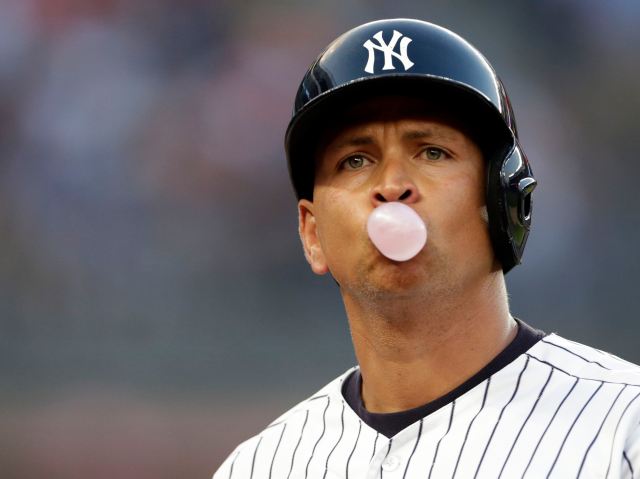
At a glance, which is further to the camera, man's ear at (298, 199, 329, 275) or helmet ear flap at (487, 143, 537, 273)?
man's ear at (298, 199, 329, 275)

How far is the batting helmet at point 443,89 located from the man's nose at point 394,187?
166 mm

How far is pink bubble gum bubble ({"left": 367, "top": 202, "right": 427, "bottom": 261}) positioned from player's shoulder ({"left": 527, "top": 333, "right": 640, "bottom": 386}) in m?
0.34

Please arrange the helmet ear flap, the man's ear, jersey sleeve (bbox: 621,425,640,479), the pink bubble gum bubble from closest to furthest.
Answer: jersey sleeve (bbox: 621,425,640,479) < the pink bubble gum bubble < the helmet ear flap < the man's ear

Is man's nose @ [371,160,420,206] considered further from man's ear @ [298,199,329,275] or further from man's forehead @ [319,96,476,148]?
man's ear @ [298,199,329,275]

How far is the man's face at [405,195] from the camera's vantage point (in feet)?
5.83

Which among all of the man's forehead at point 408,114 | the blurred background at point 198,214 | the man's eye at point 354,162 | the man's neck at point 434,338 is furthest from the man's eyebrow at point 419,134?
the blurred background at point 198,214

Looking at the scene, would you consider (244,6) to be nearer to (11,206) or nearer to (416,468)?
(11,206)

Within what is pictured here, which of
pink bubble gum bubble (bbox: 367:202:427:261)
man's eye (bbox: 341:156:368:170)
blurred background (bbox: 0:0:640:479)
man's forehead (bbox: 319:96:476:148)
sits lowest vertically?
pink bubble gum bubble (bbox: 367:202:427:261)

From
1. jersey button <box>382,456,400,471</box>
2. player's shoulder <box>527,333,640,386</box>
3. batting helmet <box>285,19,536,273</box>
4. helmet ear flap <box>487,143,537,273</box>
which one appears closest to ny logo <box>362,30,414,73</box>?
batting helmet <box>285,19,536,273</box>

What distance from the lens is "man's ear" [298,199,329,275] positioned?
6.89 feet

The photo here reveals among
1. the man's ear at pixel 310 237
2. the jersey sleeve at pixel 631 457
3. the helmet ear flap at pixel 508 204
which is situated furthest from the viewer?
the man's ear at pixel 310 237

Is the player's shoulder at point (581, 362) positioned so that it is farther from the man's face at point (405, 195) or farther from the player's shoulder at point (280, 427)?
the player's shoulder at point (280, 427)

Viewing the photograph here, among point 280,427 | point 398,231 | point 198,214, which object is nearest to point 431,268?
point 398,231

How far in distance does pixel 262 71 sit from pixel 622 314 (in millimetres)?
2553
